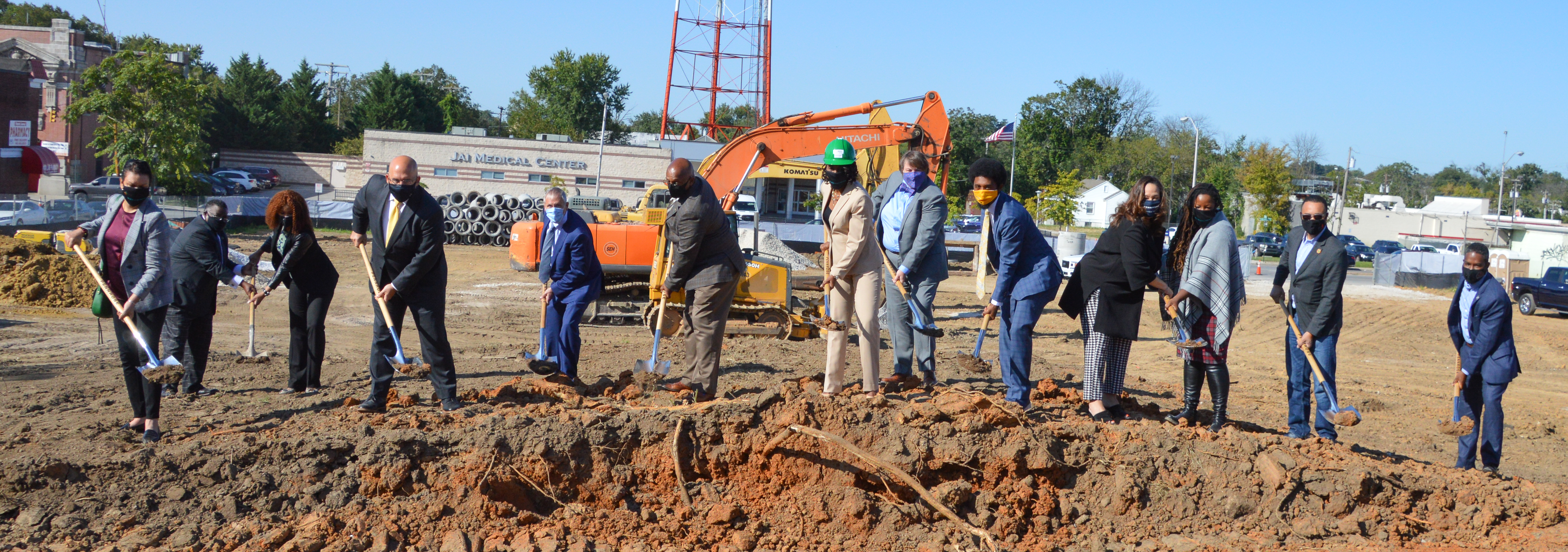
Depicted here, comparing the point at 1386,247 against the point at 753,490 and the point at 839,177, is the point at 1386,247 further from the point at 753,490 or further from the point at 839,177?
the point at 753,490

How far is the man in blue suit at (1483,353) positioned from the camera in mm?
5746

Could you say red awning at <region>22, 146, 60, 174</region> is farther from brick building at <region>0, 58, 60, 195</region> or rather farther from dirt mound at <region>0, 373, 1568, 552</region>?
dirt mound at <region>0, 373, 1568, 552</region>

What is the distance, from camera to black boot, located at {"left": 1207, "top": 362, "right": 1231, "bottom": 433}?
18.8 feet

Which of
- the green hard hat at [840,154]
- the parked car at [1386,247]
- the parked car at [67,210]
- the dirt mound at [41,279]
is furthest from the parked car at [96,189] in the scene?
the parked car at [1386,247]

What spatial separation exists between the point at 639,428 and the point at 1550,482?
5875 millimetres

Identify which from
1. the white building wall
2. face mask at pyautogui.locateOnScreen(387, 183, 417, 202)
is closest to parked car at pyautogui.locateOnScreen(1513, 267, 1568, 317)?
face mask at pyautogui.locateOnScreen(387, 183, 417, 202)

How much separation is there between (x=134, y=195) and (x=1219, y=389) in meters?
6.34

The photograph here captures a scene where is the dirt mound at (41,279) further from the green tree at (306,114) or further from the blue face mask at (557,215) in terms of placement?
the green tree at (306,114)

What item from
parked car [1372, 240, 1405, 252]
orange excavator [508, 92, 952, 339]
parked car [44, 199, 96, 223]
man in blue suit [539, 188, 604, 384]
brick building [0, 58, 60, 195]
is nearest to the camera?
man in blue suit [539, 188, 604, 384]

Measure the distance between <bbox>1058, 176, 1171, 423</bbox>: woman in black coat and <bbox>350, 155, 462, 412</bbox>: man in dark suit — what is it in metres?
3.82

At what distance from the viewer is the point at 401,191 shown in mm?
5543

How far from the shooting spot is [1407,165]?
358 ft

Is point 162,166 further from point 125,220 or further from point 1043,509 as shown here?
point 1043,509

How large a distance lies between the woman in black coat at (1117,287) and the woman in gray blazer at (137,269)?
529 centimetres
